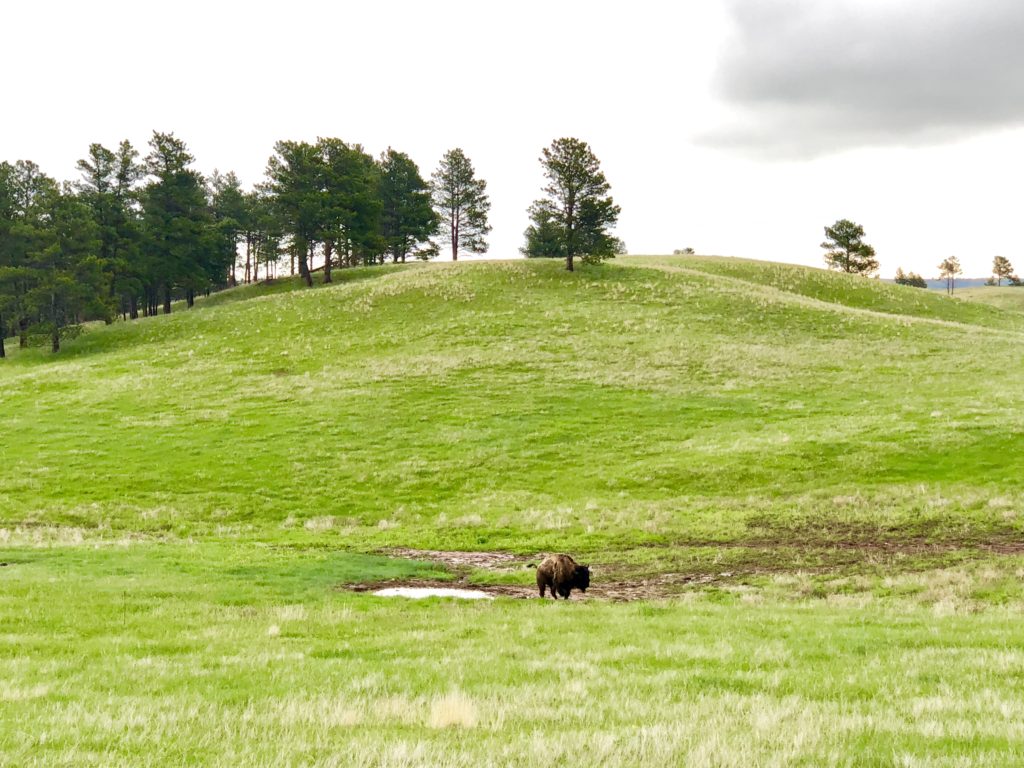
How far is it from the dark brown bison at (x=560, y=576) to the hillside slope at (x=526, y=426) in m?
5.12

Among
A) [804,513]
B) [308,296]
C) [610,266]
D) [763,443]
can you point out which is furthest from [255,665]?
[610,266]

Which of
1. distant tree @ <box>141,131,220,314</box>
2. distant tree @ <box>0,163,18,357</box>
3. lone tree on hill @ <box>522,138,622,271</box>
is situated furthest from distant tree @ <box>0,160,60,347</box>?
lone tree on hill @ <box>522,138,622,271</box>

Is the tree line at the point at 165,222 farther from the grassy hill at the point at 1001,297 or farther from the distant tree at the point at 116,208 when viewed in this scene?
the grassy hill at the point at 1001,297

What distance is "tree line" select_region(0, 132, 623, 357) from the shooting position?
67875 millimetres

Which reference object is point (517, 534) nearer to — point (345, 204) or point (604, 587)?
point (604, 587)

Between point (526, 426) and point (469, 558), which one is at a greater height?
point (526, 426)

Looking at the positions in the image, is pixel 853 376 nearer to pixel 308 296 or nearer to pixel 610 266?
pixel 610 266

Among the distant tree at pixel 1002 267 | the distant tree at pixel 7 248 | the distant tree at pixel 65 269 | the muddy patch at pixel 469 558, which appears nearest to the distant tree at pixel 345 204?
the distant tree at pixel 65 269

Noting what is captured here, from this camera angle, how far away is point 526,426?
4159 cm

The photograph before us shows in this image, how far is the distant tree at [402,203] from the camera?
117 meters

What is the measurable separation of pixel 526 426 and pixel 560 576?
80.1ft

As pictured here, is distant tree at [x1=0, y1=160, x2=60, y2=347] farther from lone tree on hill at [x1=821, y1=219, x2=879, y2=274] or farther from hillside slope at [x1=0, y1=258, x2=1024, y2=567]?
lone tree on hill at [x1=821, y1=219, x2=879, y2=274]

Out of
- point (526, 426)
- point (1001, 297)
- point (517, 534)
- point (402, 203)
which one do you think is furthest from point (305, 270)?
point (1001, 297)

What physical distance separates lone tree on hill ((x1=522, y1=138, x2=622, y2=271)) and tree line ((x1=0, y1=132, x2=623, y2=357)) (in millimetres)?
122
